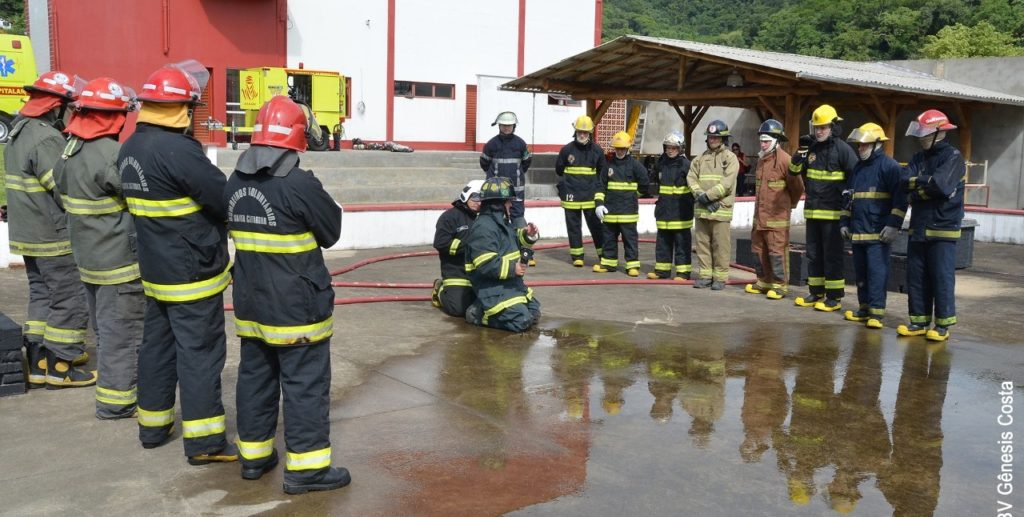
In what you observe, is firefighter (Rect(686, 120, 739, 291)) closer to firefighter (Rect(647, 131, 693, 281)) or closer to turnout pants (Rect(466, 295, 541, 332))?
firefighter (Rect(647, 131, 693, 281))

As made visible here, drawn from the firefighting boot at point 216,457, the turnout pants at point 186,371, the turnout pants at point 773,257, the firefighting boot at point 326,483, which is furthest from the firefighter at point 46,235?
the turnout pants at point 773,257

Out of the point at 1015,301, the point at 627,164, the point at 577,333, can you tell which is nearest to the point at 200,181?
the point at 577,333

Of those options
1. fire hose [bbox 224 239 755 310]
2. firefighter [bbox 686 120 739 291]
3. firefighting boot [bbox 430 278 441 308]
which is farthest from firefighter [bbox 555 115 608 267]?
firefighting boot [bbox 430 278 441 308]

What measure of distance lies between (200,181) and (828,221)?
6.71 meters

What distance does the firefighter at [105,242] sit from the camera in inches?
208

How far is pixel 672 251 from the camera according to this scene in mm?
11125

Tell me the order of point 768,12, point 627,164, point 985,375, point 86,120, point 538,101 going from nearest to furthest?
point 86,120
point 985,375
point 627,164
point 538,101
point 768,12

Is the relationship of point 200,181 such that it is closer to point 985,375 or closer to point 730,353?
point 730,353

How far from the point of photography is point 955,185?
7664mm

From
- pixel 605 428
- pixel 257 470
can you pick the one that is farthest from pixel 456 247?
pixel 257 470

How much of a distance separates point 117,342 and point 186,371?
2.87 ft

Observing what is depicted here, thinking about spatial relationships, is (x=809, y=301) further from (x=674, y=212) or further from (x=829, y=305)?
(x=674, y=212)

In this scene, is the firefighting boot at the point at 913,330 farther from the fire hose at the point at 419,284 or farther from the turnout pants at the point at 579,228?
the turnout pants at the point at 579,228

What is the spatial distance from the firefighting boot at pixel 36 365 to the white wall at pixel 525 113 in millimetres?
19715
